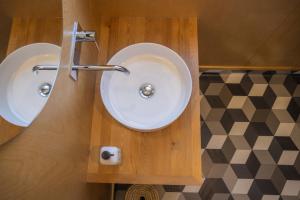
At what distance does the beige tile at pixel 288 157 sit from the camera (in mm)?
1740

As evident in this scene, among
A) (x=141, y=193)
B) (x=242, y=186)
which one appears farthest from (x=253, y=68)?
(x=141, y=193)

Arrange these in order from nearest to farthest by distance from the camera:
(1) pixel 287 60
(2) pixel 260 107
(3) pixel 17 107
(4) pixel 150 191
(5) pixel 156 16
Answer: (3) pixel 17 107, (5) pixel 156 16, (4) pixel 150 191, (1) pixel 287 60, (2) pixel 260 107

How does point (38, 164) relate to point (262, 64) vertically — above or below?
below

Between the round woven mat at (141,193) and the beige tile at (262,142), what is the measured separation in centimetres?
76

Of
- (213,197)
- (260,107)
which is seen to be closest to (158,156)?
(213,197)

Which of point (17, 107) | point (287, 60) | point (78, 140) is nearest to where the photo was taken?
point (17, 107)

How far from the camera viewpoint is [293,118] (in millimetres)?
1819

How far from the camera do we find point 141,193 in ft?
5.27

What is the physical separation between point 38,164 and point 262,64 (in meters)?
1.66

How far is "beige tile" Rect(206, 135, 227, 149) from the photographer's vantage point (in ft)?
5.81

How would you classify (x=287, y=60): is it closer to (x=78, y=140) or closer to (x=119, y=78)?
(x=119, y=78)

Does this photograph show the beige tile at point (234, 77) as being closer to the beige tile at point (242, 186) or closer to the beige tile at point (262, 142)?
the beige tile at point (262, 142)

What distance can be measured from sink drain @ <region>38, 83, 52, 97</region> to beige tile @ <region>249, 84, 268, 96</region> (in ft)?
5.16

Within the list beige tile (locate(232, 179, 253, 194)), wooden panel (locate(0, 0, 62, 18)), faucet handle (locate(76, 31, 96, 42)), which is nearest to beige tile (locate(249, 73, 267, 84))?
beige tile (locate(232, 179, 253, 194))
